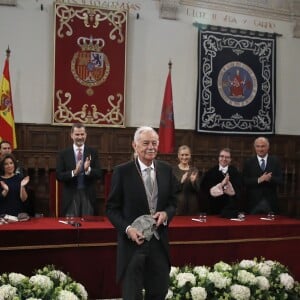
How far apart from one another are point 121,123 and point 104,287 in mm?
3634

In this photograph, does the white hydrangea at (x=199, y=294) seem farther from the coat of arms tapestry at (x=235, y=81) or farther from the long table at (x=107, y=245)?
the coat of arms tapestry at (x=235, y=81)

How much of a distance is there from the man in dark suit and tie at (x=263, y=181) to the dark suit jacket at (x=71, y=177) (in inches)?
75.8

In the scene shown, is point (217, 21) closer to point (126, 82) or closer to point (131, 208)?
point (126, 82)

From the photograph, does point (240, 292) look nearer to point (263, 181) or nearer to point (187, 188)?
point (187, 188)

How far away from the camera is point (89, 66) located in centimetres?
722

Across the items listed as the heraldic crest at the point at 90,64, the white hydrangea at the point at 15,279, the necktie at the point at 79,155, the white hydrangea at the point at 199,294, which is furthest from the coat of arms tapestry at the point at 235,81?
the white hydrangea at the point at 15,279

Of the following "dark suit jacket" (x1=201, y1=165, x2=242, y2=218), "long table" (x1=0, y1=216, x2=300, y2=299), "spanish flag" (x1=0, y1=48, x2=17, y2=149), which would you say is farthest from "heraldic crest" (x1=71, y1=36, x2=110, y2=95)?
"long table" (x1=0, y1=216, x2=300, y2=299)

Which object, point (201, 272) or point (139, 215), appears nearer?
point (139, 215)

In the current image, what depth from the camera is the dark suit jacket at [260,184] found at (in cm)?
596

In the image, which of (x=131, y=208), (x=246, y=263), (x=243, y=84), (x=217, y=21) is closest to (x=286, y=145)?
(x=243, y=84)

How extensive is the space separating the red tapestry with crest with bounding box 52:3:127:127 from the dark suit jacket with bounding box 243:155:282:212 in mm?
2206

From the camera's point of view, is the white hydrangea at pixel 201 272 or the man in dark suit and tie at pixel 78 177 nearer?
the white hydrangea at pixel 201 272

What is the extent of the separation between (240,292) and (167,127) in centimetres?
417

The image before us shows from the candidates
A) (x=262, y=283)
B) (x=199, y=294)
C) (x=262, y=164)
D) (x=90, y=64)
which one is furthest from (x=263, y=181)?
(x=90, y=64)
